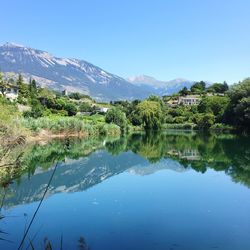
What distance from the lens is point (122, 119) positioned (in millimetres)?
66750

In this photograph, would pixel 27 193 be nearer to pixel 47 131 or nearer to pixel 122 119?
pixel 47 131

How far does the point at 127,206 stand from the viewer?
13.1 meters

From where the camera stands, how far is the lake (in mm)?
8961

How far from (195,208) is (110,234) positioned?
420 cm

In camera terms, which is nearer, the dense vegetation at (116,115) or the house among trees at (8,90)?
the house among trees at (8,90)

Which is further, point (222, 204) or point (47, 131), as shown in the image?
point (47, 131)

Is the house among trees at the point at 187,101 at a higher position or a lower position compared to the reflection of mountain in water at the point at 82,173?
higher

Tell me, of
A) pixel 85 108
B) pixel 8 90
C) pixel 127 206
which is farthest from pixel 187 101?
pixel 8 90

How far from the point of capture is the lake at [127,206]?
8961 millimetres

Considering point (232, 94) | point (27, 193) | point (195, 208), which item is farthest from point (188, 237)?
point (232, 94)

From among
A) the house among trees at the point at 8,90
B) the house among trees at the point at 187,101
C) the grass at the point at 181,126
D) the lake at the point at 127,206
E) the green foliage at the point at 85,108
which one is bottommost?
the grass at the point at 181,126

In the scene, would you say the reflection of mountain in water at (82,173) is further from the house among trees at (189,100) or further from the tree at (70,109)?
the house among trees at (189,100)

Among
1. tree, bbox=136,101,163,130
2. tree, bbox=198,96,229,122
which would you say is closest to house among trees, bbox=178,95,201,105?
tree, bbox=198,96,229,122

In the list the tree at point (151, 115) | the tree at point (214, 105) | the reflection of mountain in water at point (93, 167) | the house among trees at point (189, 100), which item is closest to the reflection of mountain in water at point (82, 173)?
the reflection of mountain in water at point (93, 167)
